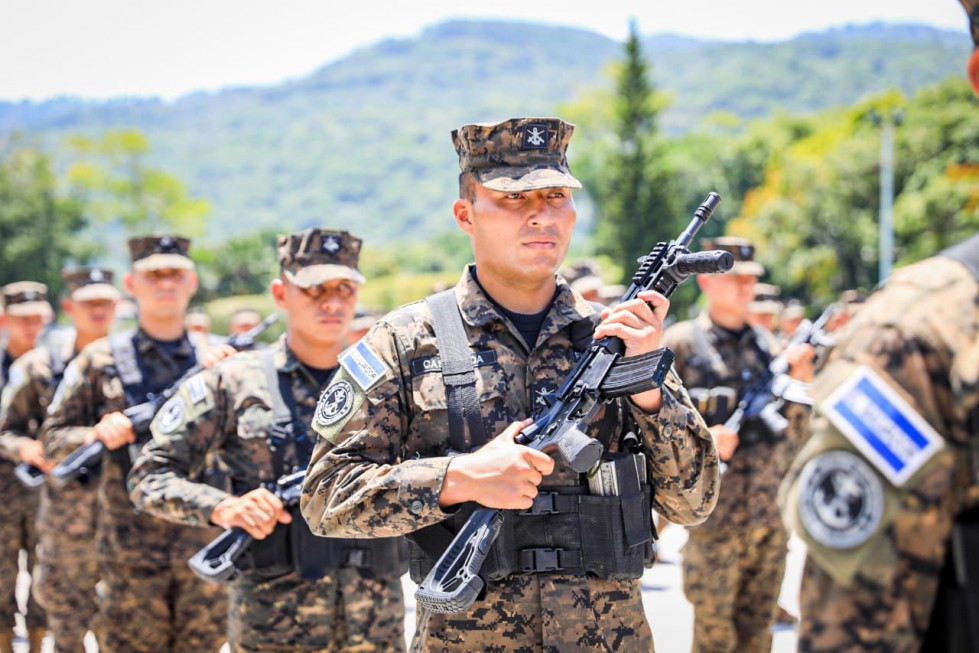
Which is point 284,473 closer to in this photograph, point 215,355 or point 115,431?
point 215,355

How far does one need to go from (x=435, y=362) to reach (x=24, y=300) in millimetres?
7536

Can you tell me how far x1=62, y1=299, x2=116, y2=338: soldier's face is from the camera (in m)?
7.62

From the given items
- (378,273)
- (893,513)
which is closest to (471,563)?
(893,513)

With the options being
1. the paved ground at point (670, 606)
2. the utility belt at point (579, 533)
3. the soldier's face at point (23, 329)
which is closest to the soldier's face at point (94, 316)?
the soldier's face at point (23, 329)

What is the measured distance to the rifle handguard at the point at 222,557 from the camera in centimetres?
414

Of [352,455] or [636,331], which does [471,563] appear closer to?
[352,455]

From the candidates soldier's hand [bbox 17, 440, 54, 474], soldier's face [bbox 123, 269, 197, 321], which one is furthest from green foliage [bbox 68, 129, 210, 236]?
soldier's face [bbox 123, 269, 197, 321]

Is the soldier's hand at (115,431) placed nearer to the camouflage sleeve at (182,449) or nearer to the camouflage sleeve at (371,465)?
the camouflage sleeve at (182,449)

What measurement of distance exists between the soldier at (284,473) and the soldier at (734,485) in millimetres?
2571

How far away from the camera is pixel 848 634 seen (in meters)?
1.66

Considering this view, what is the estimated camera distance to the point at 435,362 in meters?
3.07

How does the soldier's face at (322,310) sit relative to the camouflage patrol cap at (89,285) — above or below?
above

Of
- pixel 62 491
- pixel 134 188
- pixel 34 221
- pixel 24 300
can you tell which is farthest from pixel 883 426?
pixel 134 188

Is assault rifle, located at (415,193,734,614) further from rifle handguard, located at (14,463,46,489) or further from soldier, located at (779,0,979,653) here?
rifle handguard, located at (14,463,46,489)
